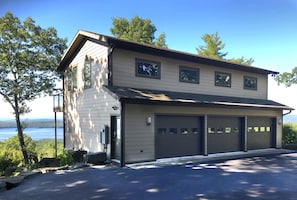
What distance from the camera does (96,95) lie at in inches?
440

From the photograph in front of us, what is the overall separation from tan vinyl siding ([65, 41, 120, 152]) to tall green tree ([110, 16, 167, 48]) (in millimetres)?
14028

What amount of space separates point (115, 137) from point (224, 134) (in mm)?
6026

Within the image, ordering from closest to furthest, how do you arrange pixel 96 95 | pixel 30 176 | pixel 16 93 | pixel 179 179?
pixel 179 179 → pixel 30 176 → pixel 96 95 → pixel 16 93

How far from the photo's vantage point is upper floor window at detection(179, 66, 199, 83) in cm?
1220

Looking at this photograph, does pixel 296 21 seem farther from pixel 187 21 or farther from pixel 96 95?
pixel 96 95

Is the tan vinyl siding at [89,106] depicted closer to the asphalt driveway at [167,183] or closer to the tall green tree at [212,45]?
the asphalt driveway at [167,183]

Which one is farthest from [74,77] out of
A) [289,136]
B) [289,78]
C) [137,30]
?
[289,78]

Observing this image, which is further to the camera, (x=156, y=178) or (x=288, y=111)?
(x=288, y=111)

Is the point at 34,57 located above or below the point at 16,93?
above

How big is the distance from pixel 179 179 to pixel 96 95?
229 inches

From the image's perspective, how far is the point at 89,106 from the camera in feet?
39.0

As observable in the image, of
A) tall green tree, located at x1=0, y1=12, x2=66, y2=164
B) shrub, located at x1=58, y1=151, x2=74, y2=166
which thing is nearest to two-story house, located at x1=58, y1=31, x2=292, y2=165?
shrub, located at x1=58, y1=151, x2=74, y2=166

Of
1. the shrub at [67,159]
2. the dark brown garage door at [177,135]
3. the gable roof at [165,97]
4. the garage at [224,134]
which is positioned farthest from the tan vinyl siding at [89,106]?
the garage at [224,134]

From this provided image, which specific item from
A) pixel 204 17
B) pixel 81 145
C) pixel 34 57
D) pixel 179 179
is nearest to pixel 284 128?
pixel 204 17
